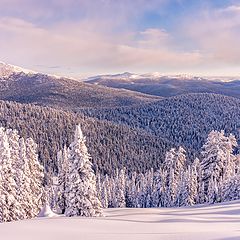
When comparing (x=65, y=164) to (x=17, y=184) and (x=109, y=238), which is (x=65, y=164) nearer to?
(x=17, y=184)

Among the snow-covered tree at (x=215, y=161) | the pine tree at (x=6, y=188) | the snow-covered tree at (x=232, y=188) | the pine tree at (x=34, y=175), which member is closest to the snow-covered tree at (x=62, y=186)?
the pine tree at (x=34, y=175)

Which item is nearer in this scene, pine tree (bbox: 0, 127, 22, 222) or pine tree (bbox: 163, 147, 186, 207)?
pine tree (bbox: 0, 127, 22, 222)

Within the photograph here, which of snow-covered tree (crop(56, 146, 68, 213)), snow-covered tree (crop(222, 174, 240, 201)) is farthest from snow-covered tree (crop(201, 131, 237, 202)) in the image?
snow-covered tree (crop(56, 146, 68, 213))

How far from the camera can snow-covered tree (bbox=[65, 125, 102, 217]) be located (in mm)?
34031

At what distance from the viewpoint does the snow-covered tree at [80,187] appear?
34031mm

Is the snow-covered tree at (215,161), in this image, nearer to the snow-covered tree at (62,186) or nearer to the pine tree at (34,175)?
the snow-covered tree at (62,186)

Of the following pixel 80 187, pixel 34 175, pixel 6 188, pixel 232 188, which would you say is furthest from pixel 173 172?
pixel 6 188

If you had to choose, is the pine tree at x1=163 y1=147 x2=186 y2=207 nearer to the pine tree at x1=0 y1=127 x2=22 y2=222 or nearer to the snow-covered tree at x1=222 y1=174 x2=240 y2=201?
the snow-covered tree at x1=222 y1=174 x2=240 y2=201

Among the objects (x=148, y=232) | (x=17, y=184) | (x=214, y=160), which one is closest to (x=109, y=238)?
(x=148, y=232)

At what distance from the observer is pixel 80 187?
3403 centimetres

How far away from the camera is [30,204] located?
4150 cm

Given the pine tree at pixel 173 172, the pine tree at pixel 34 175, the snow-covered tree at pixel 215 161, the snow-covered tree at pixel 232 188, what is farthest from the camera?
the pine tree at pixel 173 172

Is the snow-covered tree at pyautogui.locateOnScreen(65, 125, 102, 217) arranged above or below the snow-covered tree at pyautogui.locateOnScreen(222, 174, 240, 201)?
above

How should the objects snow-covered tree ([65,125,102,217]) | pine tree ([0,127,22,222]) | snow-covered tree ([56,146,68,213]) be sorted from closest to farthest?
snow-covered tree ([65,125,102,217]) → pine tree ([0,127,22,222]) → snow-covered tree ([56,146,68,213])
